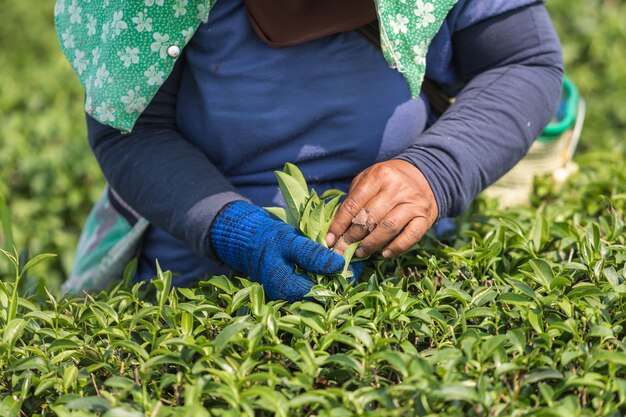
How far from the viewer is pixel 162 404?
135 centimetres

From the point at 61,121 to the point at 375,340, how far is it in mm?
2662

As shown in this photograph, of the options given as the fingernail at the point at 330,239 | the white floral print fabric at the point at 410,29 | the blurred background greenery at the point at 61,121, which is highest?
the white floral print fabric at the point at 410,29

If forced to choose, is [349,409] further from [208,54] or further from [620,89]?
[620,89]

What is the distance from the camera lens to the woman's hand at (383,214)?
5.48 feet

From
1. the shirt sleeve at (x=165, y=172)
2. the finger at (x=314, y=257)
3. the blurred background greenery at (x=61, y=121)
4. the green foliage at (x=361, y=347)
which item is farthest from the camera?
the blurred background greenery at (x=61, y=121)

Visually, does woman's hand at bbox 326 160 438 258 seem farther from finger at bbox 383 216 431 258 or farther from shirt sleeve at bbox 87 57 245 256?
shirt sleeve at bbox 87 57 245 256

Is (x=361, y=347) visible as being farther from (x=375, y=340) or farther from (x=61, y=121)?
(x=61, y=121)

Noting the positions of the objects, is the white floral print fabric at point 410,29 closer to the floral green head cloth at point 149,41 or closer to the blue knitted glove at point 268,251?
the floral green head cloth at point 149,41

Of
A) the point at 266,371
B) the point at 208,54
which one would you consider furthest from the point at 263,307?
the point at 208,54

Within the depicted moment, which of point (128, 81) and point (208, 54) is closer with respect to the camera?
point (128, 81)

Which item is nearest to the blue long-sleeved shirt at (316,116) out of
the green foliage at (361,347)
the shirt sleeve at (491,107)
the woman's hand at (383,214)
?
the shirt sleeve at (491,107)

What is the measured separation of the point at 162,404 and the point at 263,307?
248mm

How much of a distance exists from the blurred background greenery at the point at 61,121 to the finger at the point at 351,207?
3.30ft

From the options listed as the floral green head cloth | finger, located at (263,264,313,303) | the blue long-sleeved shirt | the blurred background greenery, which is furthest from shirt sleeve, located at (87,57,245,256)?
the blurred background greenery
